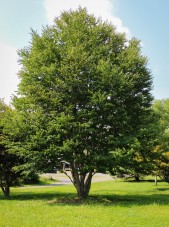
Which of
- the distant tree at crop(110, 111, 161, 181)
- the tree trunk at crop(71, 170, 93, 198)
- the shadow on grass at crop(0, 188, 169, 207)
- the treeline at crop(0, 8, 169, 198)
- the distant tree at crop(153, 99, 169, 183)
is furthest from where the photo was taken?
the distant tree at crop(153, 99, 169, 183)

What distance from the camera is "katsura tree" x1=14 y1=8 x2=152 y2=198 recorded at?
22109 millimetres

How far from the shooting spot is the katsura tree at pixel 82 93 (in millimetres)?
22109

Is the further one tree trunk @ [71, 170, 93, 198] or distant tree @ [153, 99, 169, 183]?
distant tree @ [153, 99, 169, 183]

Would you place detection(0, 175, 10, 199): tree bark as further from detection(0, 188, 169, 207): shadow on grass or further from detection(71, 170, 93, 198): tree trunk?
detection(71, 170, 93, 198): tree trunk

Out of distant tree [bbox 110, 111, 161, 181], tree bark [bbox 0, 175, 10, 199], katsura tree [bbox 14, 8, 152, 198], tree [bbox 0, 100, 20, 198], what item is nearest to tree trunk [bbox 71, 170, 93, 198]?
katsura tree [bbox 14, 8, 152, 198]

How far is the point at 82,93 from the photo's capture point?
23.1 metres

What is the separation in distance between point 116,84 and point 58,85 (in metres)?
4.57

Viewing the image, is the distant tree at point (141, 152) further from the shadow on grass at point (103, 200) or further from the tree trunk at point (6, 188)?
the tree trunk at point (6, 188)

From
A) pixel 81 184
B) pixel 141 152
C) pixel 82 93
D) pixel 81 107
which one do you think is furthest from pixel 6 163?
pixel 141 152

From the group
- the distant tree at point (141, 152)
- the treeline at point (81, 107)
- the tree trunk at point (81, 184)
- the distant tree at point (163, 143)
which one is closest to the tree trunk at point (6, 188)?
the treeline at point (81, 107)

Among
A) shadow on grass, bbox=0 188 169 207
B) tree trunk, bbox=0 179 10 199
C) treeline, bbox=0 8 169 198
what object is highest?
treeline, bbox=0 8 169 198

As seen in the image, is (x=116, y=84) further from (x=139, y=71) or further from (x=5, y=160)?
(x=5, y=160)

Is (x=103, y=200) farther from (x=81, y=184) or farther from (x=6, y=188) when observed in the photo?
(x=6, y=188)

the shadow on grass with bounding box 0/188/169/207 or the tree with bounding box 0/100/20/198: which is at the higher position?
the tree with bounding box 0/100/20/198
